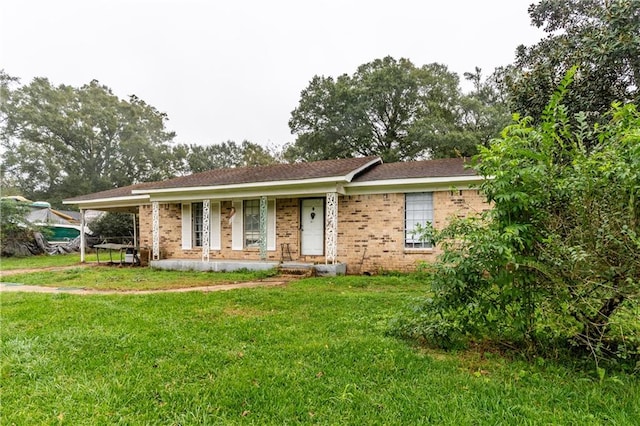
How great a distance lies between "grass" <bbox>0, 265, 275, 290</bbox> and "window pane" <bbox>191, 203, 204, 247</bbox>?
2.15 metres

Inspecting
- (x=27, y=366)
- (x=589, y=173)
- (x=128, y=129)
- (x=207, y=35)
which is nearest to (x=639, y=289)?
(x=589, y=173)

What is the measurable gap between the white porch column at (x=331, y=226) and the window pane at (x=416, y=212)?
6.81 ft

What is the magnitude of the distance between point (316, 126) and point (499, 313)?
21.4 metres

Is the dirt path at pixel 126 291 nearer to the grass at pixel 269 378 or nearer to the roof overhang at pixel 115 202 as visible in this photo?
the grass at pixel 269 378

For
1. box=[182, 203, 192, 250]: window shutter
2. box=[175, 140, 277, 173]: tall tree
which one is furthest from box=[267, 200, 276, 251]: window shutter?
box=[175, 140, 277, 173]: tall tree

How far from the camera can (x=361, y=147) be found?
23.7 metres

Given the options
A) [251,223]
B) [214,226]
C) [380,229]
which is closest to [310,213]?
[251,223]

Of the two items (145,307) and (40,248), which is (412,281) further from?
(40,248)

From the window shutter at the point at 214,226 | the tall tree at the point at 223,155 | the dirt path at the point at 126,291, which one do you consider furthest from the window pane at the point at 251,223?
the tall tree at the point at 223,155

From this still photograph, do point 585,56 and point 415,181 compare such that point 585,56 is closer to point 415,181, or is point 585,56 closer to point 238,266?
→ point 415,181

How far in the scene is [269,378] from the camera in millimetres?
3137

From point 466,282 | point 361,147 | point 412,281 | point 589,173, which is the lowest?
point 412,281

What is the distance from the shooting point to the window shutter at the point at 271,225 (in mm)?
11945

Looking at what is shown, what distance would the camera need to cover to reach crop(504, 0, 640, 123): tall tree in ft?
22.7
